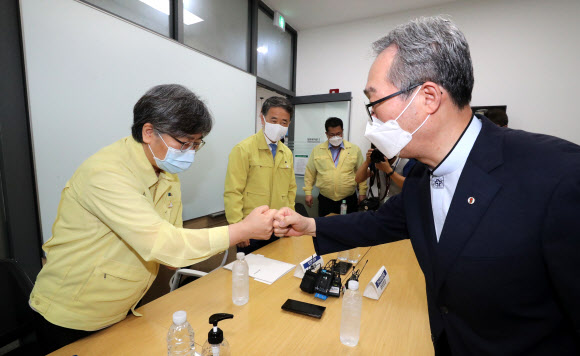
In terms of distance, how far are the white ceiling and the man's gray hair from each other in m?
3.59

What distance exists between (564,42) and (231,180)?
175 inches

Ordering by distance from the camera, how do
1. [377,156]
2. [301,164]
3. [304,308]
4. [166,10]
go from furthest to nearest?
1. [301,164]
2. [377,156]
3. [166,10]
4. [304,308]

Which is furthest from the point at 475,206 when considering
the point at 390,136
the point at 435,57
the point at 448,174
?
the point at 435,57

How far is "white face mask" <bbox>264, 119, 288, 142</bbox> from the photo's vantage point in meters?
2.41

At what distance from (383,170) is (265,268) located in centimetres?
228

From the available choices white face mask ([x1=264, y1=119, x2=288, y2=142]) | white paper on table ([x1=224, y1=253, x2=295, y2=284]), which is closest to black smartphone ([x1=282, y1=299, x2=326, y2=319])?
white paper on table ([x1=224, y1=253, x2=295, y2=284])

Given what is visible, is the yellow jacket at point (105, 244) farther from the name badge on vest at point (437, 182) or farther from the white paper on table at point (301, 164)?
the white paper on table at point (301, 164)

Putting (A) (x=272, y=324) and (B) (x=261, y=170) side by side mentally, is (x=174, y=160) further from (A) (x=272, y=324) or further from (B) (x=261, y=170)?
(B) (x=261, y=170)

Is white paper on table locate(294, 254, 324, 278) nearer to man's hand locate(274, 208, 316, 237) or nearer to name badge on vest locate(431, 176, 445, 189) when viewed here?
man's hand locate(274, 208, 316, 237)

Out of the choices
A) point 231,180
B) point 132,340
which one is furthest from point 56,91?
point 132,340

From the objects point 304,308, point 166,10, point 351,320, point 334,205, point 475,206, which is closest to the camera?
point 475,206

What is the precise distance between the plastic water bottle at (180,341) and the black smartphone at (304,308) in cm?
46

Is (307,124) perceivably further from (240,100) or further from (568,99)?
(568,99)

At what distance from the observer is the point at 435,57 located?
0.83 meters
